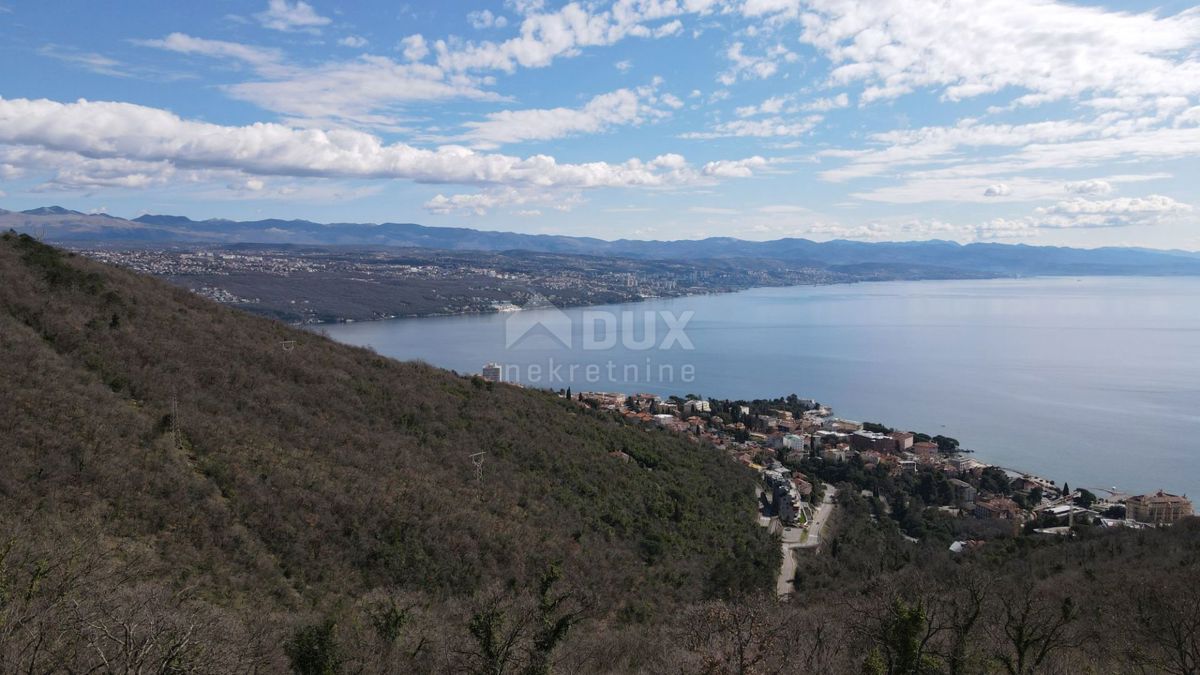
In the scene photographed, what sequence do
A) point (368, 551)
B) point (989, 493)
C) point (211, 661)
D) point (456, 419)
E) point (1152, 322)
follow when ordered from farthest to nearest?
point (1152, 322), point (989, 493), point (456, 419), point (368, 551), point (211, 661)

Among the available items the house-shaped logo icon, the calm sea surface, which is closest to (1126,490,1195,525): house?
the calm sea surface

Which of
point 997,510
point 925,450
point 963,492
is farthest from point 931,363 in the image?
point 997,510

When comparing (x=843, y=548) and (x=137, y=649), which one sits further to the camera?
(x=843, y=548)

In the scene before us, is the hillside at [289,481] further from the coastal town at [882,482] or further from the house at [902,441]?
the house at [902,441]

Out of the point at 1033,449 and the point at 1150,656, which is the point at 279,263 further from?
the point at 1150,656

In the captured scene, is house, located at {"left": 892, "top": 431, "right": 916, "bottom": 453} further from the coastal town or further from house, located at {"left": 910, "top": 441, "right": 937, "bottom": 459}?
house, located at {"left": 910, "top": 441, "right": 937, "bottom": 459}

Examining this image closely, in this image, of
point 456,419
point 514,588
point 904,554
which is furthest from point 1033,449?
point 514,588

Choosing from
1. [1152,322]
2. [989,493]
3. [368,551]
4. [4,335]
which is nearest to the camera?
[368,551]
